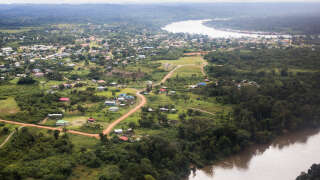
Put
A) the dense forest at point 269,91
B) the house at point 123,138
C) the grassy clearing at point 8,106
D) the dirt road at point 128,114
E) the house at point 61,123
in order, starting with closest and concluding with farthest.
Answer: the house at point 123,138 → the dirt road at point 128,114 → the house at point 61,123 → the grassy clearing at point 8,106 → the dense forest at point 269,91

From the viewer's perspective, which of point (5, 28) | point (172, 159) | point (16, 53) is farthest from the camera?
point (5, 28)

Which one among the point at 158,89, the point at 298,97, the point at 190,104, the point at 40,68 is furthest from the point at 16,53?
the point at 298,97

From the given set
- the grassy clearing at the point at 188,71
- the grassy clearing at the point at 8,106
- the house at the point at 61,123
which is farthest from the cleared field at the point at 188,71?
the grassy clearing at the point at 8,106

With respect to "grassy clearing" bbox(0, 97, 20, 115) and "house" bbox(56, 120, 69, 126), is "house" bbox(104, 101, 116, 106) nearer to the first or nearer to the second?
"house" bbox(56, 120, 69, 126)

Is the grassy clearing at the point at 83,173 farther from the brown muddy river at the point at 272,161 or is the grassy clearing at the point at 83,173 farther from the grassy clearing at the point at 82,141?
the brown muddy river at the point at 272,161

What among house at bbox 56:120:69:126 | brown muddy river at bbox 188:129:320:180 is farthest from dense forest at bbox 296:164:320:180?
house at bbox 56:120:69:126

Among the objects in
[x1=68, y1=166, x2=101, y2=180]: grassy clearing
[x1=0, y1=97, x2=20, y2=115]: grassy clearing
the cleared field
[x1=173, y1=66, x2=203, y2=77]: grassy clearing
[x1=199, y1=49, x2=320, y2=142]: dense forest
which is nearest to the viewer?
[x1=68, y1=166, x2=101, y2=180]: grassy clearing

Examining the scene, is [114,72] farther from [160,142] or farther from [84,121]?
[160,142]
